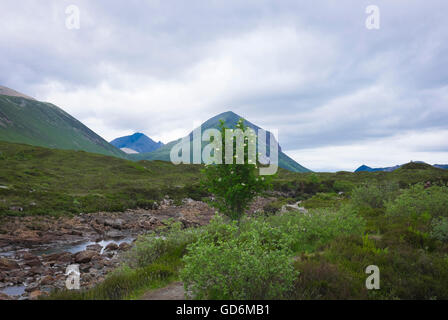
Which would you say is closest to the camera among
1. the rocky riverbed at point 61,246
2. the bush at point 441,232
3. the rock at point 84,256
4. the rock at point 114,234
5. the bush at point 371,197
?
the bush at point 441,232

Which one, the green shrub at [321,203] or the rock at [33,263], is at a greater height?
the green shrub at [321,203]

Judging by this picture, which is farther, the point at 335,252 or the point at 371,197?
the point at 371,197

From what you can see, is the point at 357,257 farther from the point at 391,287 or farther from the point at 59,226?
the point at 59,226

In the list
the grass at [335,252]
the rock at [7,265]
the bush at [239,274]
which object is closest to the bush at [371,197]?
the grass at [335,252]

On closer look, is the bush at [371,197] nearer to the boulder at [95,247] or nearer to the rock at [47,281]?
the boulder at [95,247]

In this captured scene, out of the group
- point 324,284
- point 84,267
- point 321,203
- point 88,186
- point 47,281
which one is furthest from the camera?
point 88,186

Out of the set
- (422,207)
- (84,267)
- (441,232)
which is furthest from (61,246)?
(422,207)

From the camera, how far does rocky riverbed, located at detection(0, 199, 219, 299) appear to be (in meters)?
11.6

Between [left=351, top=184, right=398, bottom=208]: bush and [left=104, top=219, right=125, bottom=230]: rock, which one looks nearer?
[left=351, top=184, right=398, bottom=208]: bush

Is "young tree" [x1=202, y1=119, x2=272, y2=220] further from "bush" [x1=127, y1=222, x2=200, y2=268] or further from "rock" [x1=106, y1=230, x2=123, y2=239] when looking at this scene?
"rock" [x1=106, y1=230, x2=123, y2=239]

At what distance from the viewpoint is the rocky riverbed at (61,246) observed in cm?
1159

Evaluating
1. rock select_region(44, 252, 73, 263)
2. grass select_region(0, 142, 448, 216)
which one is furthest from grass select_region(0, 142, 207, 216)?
rock select_region(44, 252, 73, 263)

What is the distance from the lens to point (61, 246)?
1805cm

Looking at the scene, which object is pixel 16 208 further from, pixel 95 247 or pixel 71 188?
pixel 71 188
